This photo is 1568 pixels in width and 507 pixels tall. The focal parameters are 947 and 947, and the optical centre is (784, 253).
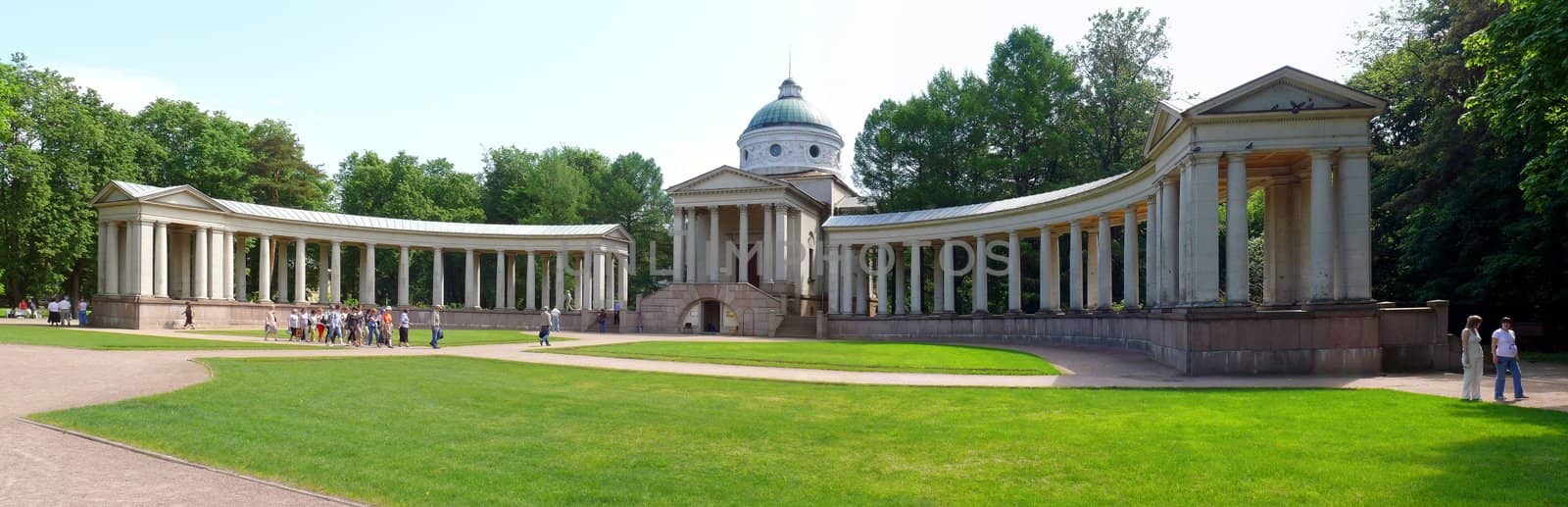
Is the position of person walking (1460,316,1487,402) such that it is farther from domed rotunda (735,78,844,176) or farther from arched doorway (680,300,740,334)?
domed rotunda (735,78,844,176)

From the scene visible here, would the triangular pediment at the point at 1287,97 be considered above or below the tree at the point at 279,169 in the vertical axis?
below

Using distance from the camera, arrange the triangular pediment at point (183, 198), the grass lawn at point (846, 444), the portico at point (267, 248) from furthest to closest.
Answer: the triangular pediment at point (183, 198)
the portico at point (267, 248)
the grass lawn at point (846, 444)

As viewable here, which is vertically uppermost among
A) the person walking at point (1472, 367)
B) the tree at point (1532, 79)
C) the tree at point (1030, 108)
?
the tree at point (1030, 108)

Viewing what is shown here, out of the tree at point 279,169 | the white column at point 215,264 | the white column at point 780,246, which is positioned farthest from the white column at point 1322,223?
the tree at point 279,169

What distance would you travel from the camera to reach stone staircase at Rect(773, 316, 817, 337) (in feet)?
196

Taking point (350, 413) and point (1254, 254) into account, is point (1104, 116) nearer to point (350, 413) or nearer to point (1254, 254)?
point (1254, 254)

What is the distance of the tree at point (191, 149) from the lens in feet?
220

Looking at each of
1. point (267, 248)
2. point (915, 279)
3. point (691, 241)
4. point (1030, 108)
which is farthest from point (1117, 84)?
point (267, 248)

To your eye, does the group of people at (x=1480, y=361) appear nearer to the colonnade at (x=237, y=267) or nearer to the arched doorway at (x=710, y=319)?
the arched doorway at (x=710, y=319)

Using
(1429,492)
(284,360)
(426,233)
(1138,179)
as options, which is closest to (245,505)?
(1429,492)

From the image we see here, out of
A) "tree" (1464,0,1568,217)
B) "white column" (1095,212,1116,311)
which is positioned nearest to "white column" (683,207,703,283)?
"white column" (1095,212,1116,311)

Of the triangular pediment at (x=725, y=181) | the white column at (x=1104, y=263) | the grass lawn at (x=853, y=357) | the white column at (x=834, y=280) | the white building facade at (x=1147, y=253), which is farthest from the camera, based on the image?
the triangular pediment at (x=725, y=181)

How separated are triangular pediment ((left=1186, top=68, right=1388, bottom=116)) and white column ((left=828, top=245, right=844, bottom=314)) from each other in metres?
34.9

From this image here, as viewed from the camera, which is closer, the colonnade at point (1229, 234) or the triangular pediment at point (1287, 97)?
the triangular pediment at point (1287, 97)
